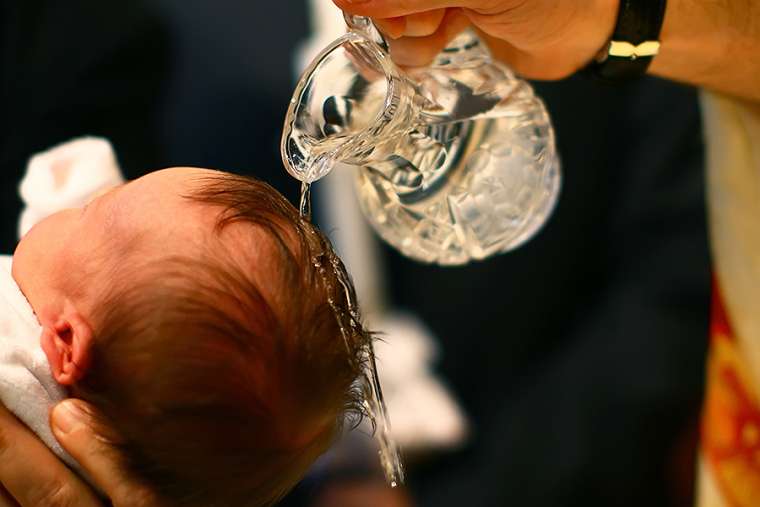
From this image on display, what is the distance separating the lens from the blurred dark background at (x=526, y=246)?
1141 mm

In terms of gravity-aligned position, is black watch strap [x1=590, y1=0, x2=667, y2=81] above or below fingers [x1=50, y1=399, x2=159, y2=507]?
above

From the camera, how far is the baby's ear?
2.23 feet

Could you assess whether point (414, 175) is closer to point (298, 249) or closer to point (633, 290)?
point (298, 249)

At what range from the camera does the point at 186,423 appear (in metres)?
0.66

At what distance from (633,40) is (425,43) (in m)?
0.17

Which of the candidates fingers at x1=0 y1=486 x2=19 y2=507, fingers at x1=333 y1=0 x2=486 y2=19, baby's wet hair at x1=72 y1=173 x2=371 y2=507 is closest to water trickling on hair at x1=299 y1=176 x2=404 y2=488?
baby's wet hair at x1=72 y1=173 x2=371 y2=507

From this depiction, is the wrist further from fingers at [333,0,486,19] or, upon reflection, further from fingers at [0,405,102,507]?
fingers at [0,405,102,507]

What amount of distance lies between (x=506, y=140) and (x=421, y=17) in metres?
0.13

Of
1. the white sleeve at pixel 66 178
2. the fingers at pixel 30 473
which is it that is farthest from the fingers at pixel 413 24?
the fingers at pixel 30 473

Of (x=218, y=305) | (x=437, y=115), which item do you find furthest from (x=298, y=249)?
(x=437, y=115)

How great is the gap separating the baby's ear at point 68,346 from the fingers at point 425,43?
34 centimetres

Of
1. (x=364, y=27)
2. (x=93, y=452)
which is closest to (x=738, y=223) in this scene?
(x=364, y=27)

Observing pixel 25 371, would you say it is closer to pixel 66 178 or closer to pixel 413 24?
pixel 66 178

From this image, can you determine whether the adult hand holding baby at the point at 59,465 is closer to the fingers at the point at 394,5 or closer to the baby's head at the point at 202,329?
the baby's head at the point at 202,329
